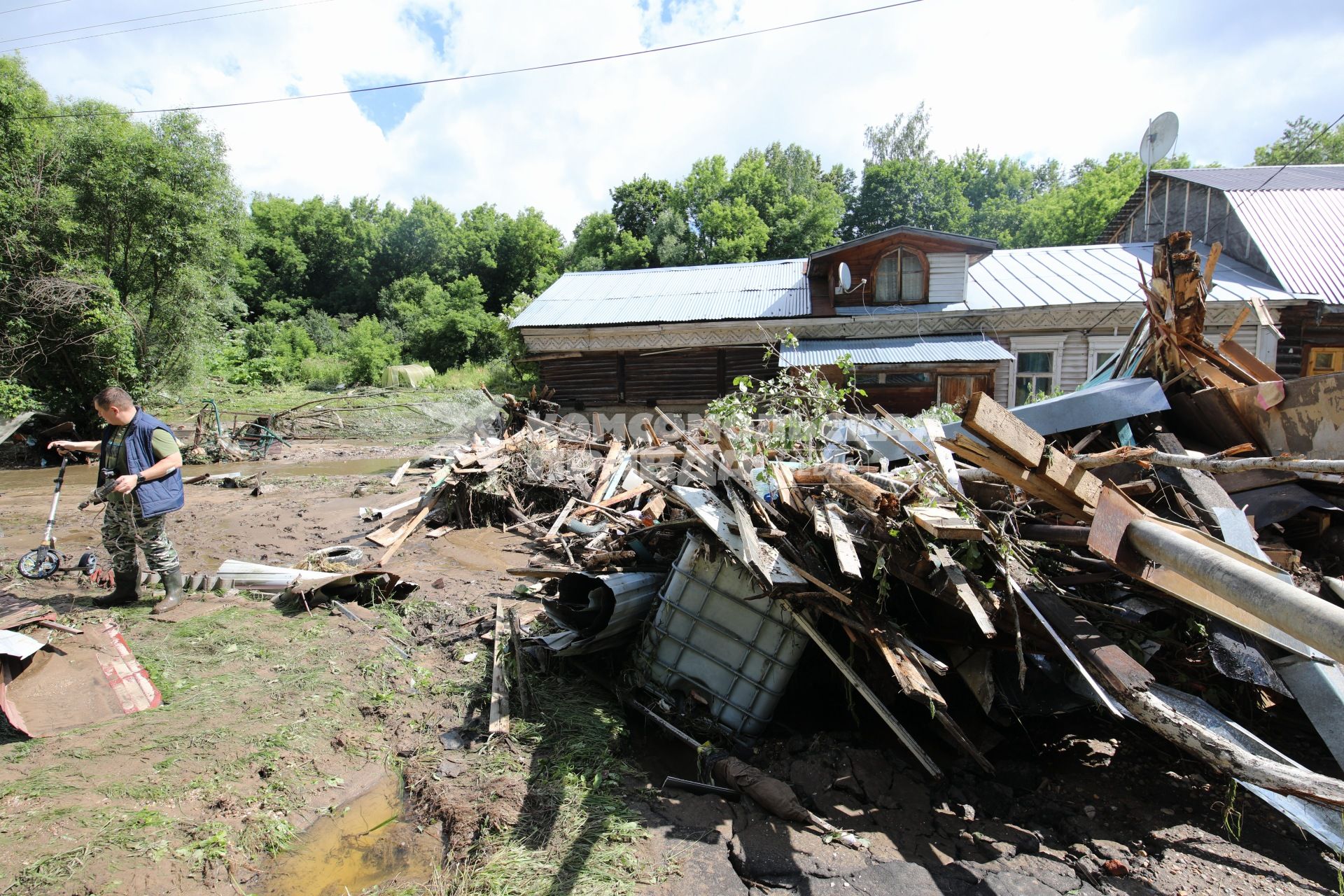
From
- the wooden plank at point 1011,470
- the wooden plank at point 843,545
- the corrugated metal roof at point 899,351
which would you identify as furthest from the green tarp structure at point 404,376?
the wooden plank at point 1011,470

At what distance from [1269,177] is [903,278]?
11.8 meters

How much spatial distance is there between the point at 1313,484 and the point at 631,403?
14.3m

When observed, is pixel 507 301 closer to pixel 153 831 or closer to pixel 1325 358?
pixel 1325 358

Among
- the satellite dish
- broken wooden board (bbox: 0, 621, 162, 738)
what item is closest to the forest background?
the satellite dish

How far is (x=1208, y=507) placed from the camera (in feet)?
12.7

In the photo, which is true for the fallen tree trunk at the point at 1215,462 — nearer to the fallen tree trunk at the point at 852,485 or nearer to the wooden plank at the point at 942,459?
the wooden plank at the point at 942,459

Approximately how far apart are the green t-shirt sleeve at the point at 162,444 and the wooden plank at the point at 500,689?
3.42 metres

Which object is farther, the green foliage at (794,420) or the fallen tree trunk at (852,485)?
the green foliage at (794,420)

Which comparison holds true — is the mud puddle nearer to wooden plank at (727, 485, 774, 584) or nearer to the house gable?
the house gable

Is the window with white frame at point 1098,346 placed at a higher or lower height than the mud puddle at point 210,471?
higher

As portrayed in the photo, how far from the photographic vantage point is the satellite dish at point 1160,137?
40.8 ft

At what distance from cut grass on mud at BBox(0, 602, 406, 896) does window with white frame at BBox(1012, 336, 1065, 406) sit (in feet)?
50.7

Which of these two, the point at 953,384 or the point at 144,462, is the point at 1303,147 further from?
the point at 144,462

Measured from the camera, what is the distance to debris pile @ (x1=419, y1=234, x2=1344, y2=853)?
9.72ft
